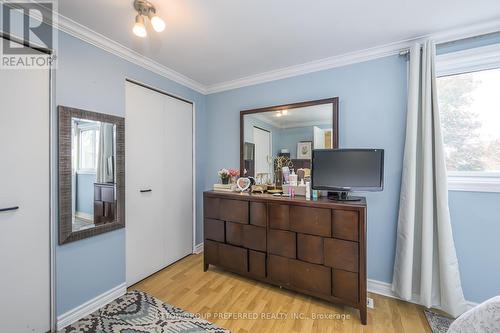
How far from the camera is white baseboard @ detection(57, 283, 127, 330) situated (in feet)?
5.49

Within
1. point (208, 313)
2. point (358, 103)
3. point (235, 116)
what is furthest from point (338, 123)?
point (208, 313)

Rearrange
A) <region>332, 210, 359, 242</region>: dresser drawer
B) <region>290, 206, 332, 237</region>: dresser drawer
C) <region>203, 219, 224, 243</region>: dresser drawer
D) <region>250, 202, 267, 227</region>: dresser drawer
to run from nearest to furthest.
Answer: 1. <region>332, 210, 359, 242</region>: dresser drawer
2. <region>290, 206, 332, 237</region>: dresser drawer
3. <region>250, 202, 267, 227</region>: dresser drawer
4. <region>203, 219, 224, 243</region>: dresser drawer

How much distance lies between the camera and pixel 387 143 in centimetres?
208

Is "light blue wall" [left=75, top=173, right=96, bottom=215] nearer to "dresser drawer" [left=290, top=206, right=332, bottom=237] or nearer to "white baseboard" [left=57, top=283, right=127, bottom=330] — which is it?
"white baseboard" [left=57, top=283, right=127, bottom=330]

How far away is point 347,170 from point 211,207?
1494 millimetres

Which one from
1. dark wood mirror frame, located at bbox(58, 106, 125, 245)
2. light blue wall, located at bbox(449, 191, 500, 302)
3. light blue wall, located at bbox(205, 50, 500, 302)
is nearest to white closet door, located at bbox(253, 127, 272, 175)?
light blue wall, located at bbox(205, 50, 500, 302)

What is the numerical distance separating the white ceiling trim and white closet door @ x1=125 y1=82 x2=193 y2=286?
0.29 m

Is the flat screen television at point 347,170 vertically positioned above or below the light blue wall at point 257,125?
below

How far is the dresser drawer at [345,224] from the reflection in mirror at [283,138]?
0.65m

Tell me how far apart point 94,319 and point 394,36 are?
11.6ft

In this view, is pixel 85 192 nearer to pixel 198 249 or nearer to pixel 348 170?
pixel 198 249

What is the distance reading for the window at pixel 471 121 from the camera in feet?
5.82

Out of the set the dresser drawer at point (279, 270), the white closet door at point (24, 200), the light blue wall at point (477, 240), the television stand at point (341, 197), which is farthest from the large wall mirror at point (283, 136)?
the white closet door at point (24, 200)

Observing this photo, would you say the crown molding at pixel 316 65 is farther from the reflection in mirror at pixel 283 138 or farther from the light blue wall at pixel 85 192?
the light blue wall at pixel 85 192
